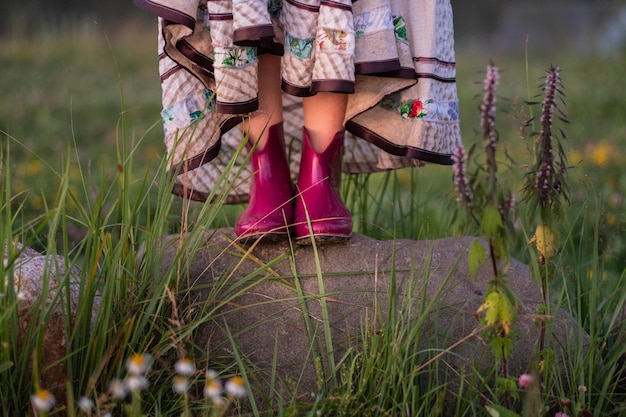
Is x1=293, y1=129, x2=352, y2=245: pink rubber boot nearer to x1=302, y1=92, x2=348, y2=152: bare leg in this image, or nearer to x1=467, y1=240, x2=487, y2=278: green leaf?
x1=302, y1=92, x2=348, y2=152: bare leg

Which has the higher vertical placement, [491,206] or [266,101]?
[266,101]

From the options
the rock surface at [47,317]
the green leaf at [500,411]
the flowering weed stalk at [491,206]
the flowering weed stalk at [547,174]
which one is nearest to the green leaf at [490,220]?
the flowering weed stalk at [491,206]

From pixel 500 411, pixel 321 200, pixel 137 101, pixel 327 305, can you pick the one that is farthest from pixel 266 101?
pixel 137 101

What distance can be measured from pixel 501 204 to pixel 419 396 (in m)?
0.46

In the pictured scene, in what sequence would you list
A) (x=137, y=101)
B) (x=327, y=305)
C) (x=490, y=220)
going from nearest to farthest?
1. (x=490, y=220)
2. (x=327, y=305)
3. (x=137, y=101)

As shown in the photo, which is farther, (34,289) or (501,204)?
(34,289)

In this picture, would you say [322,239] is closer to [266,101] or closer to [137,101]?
[266,101]

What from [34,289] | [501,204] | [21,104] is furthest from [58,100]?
[501,204]

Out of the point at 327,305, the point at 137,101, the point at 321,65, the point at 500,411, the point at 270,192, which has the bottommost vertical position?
the point at 500,411

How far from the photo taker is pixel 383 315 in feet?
6.19

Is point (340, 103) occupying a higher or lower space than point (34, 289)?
higher

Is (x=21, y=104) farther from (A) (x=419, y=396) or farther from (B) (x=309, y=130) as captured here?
(A) (x=419, y=396)

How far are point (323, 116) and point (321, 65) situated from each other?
184 millimetres

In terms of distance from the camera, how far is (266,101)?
Result: 2.13 meters
